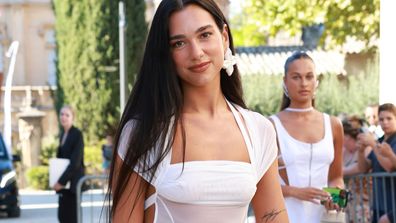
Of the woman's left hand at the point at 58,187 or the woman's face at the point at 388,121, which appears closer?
the woman's face at the point at 388,121

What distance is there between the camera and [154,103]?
10.1 feet

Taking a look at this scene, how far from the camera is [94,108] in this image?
37125 mm

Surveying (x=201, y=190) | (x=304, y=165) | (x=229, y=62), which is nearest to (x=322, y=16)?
(x=304, y=165)

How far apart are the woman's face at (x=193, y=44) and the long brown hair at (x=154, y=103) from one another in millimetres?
18

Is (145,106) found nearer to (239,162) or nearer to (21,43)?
(239,162)

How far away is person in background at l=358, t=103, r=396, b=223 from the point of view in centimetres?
859

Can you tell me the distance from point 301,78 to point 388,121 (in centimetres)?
301

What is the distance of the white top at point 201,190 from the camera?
2.95m

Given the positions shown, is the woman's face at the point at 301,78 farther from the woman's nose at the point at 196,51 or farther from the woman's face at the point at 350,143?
the woman's face at the point at 350,143

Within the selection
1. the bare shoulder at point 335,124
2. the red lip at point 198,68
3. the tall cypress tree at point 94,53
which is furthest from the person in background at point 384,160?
the tall cypress tree at point 94,53

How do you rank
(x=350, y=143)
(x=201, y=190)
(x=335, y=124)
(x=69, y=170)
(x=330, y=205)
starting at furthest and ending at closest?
(x=69, y=170) → (x=350, y=143) → (x=335, y=124) → (x=330, y=205) → (x=201, y=190)

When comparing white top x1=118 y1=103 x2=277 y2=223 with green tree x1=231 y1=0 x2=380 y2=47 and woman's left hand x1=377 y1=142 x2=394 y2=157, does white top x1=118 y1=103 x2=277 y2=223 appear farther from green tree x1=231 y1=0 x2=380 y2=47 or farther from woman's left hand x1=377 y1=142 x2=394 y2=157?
green tree x1=231 y1=0 x2=380 y2=47

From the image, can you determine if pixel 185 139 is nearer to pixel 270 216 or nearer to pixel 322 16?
pixel 270 216

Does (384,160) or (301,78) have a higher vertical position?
(301,78)
